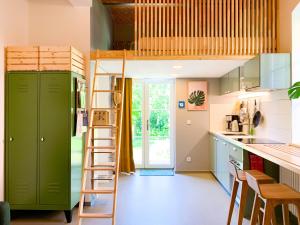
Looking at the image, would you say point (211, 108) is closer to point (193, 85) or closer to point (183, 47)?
point (193, 85)

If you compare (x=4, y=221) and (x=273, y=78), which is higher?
(x=273, y=78)

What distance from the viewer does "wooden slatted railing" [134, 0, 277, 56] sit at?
4.36 m

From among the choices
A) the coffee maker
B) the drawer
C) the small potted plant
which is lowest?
the drawer

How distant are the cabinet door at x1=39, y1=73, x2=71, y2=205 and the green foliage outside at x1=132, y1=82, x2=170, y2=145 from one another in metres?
3.38

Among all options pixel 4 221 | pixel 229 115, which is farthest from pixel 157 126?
pixel 4 221

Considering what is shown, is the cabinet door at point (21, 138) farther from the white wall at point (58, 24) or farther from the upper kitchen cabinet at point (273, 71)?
the upper kitchen cabinet at point (273, 71)

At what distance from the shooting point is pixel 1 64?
12.0 ft

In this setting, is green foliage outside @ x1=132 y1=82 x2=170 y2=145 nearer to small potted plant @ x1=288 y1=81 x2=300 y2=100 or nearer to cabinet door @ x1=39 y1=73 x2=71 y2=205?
cabinet door @ x1=39 y1=73 x2=71 y2=205

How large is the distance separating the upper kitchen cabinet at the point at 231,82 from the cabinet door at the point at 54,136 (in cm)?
298

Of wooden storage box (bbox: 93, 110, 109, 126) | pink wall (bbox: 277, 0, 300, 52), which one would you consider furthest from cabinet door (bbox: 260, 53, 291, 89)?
wooden storage box (bbox: 93, 110, 109, 126)

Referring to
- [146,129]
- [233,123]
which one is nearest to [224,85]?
[233,123]

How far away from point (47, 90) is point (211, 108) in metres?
4.04

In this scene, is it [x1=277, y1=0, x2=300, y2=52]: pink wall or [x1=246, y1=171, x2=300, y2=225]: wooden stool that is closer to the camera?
[x1=246, y1=171, x2=300, y2=225]: wooden stool

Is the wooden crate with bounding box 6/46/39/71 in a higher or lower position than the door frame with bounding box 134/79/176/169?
higher
